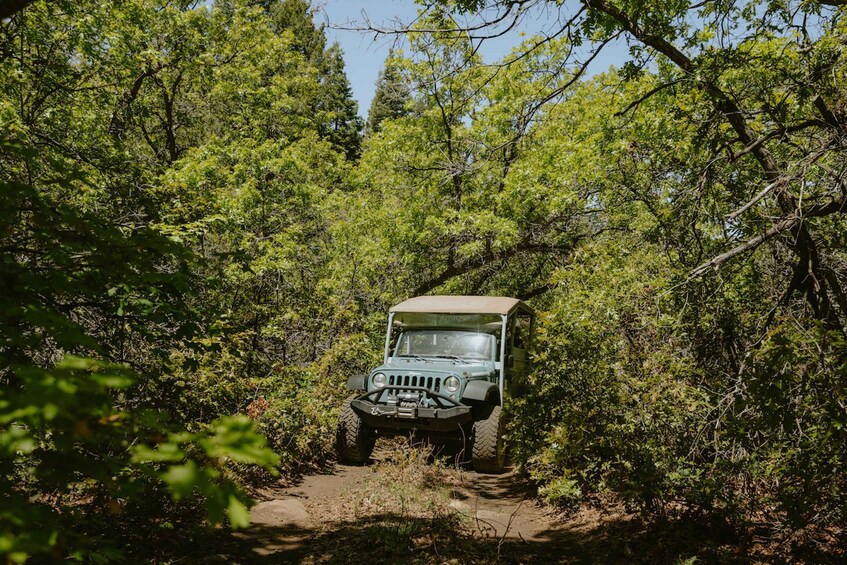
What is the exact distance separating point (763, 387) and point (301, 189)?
12523 mm

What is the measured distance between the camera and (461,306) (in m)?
8.73

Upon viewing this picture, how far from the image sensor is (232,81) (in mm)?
13969

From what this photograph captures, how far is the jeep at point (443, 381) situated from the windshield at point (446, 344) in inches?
0.7

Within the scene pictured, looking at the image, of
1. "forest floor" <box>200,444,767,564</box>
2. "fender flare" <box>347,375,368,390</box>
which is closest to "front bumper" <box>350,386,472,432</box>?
"forest floor" <box>200,444,767,564</box>

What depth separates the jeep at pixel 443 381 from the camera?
7.32 meters

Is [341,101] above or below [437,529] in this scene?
above

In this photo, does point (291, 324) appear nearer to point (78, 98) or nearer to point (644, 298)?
point (78, 98)

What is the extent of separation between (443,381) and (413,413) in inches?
26.8

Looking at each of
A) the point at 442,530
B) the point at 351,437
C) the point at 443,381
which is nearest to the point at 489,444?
the point at 443,381

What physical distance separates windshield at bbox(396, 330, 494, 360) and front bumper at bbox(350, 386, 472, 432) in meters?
1.31

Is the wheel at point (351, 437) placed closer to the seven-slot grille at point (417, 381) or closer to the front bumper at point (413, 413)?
the front bumper at point (413, 413)

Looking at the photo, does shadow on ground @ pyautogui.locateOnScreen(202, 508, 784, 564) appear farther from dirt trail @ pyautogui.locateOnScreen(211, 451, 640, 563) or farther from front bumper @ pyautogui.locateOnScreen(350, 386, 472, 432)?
front bumper @ pyautogui.locateOnScreen(350, 386, 472, 432)

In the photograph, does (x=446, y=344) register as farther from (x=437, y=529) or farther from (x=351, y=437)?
(x=437, y=529)

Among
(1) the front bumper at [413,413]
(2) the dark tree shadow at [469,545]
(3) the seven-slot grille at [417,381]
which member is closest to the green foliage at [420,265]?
(2) the dark tree shadow at [469,545]
